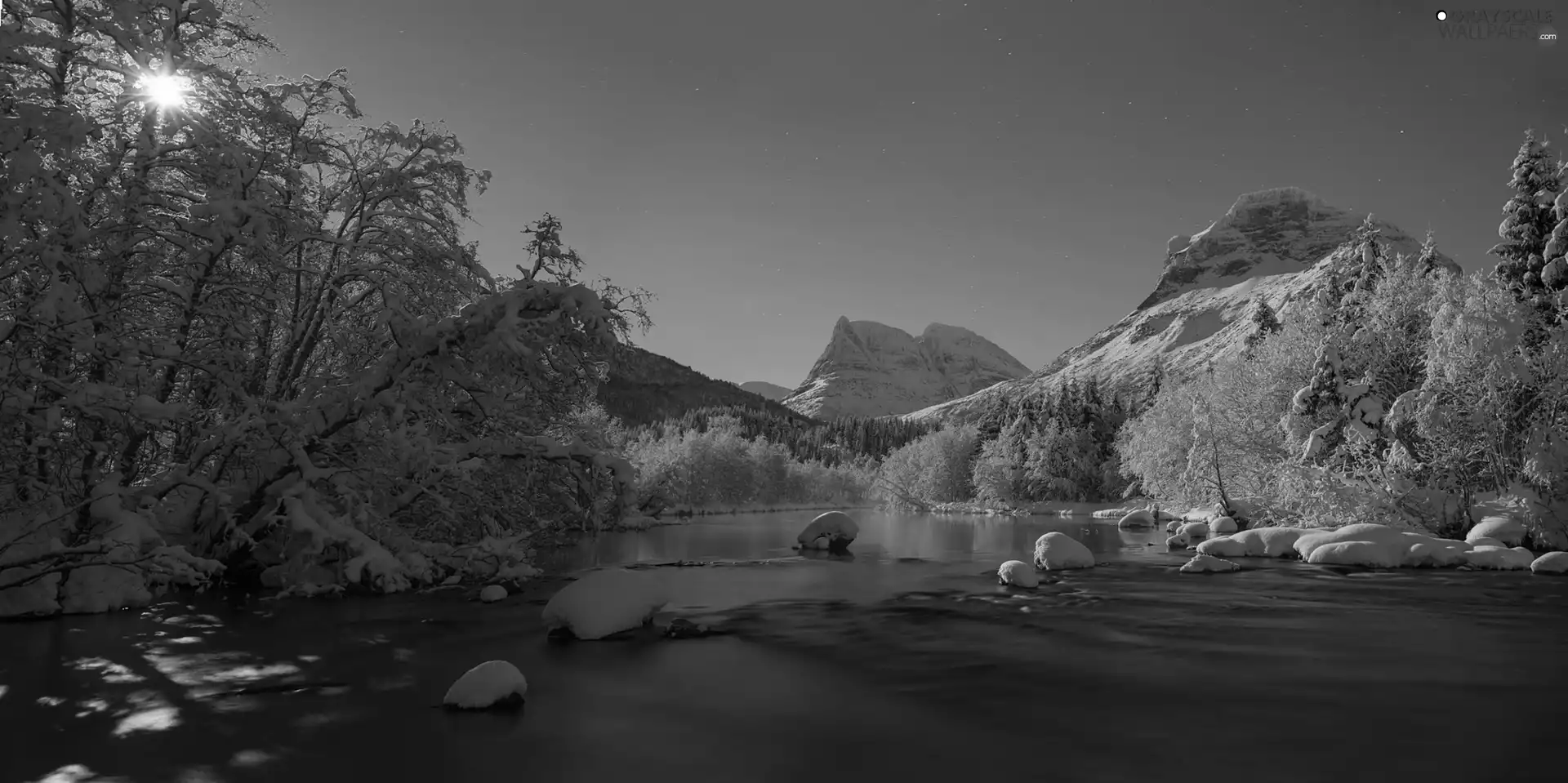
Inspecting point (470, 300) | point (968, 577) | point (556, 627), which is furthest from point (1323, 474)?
point (470, 300)

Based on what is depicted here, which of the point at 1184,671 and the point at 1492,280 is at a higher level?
the point at 1492,280

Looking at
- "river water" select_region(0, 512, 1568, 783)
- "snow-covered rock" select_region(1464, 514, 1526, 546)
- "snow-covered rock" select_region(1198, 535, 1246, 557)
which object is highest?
"snow-covered rock" select_region(1464, 514, 1526, 546)

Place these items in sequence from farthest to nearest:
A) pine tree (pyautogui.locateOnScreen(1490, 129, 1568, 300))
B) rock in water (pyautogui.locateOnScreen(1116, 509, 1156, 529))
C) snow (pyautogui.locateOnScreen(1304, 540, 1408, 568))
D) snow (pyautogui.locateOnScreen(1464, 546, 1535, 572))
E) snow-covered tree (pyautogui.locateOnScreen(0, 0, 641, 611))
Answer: rock in water (pyautogui.locateOnScreen(1116, 509, 1156, 529)) → pine tree (pyautogui.locateOnScreen(1490, 129, 1568, 300)) → snow (pyautogui.locateOnScreen(1304, 540, 1408, 568)) → snow (pyautogui.locateOnScreen(1464, 546, 1535, 572)) → snow-covered tree (pyautogui.locateOnScreen(0, 0, 641, 611))

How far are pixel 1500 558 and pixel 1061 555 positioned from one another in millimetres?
12326

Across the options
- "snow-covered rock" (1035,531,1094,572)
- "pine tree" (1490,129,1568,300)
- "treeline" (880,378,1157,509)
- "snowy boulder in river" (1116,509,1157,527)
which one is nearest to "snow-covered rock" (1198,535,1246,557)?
"snow-covered rock" (1035,531,1094,572)

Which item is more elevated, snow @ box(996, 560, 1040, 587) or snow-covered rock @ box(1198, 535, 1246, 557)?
snow-covered rock @ box(1198, 535, 1246, 557)

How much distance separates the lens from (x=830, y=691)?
11094 mm

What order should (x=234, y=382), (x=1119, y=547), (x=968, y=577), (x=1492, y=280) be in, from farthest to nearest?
(x=1119, y=547)
(x=1492, y=280)
(x=968, y=577)
(x=234, y=382)

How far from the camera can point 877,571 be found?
89.5ft

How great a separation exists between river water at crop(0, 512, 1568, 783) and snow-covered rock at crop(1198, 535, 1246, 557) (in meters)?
9.20

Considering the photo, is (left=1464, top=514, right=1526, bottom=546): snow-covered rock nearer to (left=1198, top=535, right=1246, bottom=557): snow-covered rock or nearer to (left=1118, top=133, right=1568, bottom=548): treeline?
(left=1118, top=133, right=1568, bottom=548): treeline

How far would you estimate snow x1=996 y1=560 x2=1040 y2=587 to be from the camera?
21.8 meters

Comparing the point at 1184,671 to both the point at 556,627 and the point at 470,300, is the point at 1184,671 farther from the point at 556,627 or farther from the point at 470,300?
the point at 470,300

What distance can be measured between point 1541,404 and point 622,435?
79570 mm
